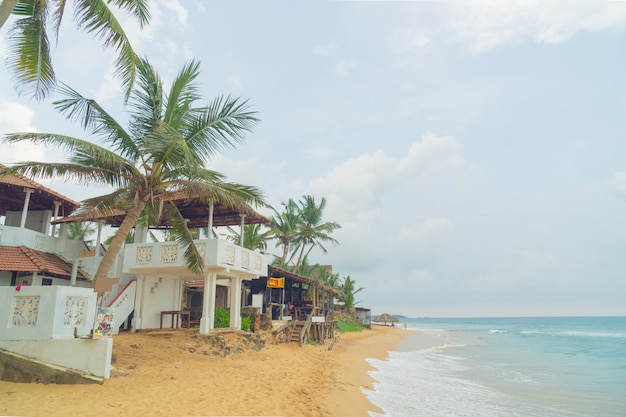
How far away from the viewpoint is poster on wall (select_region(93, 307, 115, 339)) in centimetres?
764

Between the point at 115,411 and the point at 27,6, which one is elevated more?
the point at 27,6

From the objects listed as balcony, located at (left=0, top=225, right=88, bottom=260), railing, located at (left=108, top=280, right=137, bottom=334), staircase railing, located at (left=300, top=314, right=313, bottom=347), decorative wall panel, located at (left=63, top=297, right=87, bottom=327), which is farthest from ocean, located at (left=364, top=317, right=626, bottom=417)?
balcony, located at (left=0, top=225, right=88, bottom=260)

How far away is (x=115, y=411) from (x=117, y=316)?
853 centimetres

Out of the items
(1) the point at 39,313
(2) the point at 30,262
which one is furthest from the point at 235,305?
(1) the point at 39,313

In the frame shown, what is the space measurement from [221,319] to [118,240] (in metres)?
7.30

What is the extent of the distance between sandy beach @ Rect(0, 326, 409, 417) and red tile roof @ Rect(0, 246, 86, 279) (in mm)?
3826

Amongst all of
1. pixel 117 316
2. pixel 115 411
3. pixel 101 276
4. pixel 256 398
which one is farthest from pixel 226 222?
pixel 115 411

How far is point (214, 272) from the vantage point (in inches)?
569

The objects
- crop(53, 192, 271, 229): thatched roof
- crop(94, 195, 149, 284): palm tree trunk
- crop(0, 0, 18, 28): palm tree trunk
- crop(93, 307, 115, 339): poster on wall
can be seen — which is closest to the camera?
crop(0, 0, 18, 28): palm tree trunk

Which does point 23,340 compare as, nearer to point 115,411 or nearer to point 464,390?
point 115,411

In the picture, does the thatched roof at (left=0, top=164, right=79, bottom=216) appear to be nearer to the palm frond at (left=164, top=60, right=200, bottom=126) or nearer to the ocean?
the palm frond at (left=164, top=60, right=200, bottom=126)

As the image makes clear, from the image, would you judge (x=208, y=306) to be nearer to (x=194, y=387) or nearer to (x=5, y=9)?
(x=194, y=387)

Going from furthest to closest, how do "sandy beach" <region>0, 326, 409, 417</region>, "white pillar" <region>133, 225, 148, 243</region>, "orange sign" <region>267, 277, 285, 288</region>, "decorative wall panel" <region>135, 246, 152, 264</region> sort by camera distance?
"orange sign" <region>267, 277, 285, 288</region>
"white pillar" <region>133, 225, 148, 243</region>
"decorative wall panel" <region>135, 246, 152, 264</region>
"sandy beach" <region>0, 326, 409, 417</region>

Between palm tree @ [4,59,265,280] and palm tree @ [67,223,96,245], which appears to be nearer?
palm tree @ [4,59,265,280]
